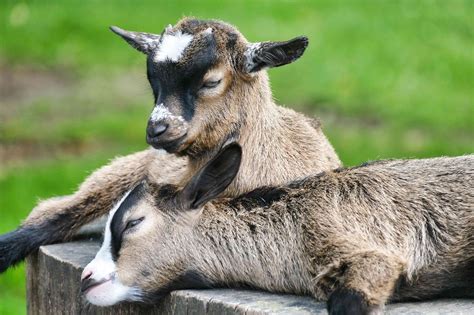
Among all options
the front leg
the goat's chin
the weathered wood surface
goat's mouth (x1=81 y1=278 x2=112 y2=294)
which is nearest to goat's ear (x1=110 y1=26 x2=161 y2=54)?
the goat's chin

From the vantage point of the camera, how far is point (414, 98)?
685 inches

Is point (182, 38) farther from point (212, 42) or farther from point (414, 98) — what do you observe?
point (414, 98)

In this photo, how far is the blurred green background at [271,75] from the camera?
52.1ft

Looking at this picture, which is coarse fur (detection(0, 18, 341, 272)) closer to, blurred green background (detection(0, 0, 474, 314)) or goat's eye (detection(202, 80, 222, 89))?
goat's eye (detection(202, 80, 222, 89))

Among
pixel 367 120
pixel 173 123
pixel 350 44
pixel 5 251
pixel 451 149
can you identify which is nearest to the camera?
pixel 173 123

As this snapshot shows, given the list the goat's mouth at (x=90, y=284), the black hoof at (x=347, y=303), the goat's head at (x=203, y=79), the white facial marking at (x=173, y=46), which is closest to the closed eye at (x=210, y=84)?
the goat's head at (x=203, y=79)

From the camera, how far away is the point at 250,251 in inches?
251

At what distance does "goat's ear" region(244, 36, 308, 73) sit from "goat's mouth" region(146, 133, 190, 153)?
750 mm

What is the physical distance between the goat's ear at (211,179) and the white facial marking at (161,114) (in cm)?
67

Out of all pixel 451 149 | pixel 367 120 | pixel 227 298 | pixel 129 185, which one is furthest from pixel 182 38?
pixel 367 120

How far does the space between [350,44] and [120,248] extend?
533 inches

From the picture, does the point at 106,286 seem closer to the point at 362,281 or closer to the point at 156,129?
the point at 156,129

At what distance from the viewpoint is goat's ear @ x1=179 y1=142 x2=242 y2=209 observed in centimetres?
646

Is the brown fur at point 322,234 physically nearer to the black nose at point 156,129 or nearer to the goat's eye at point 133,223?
the goat's eye at point 133,223
